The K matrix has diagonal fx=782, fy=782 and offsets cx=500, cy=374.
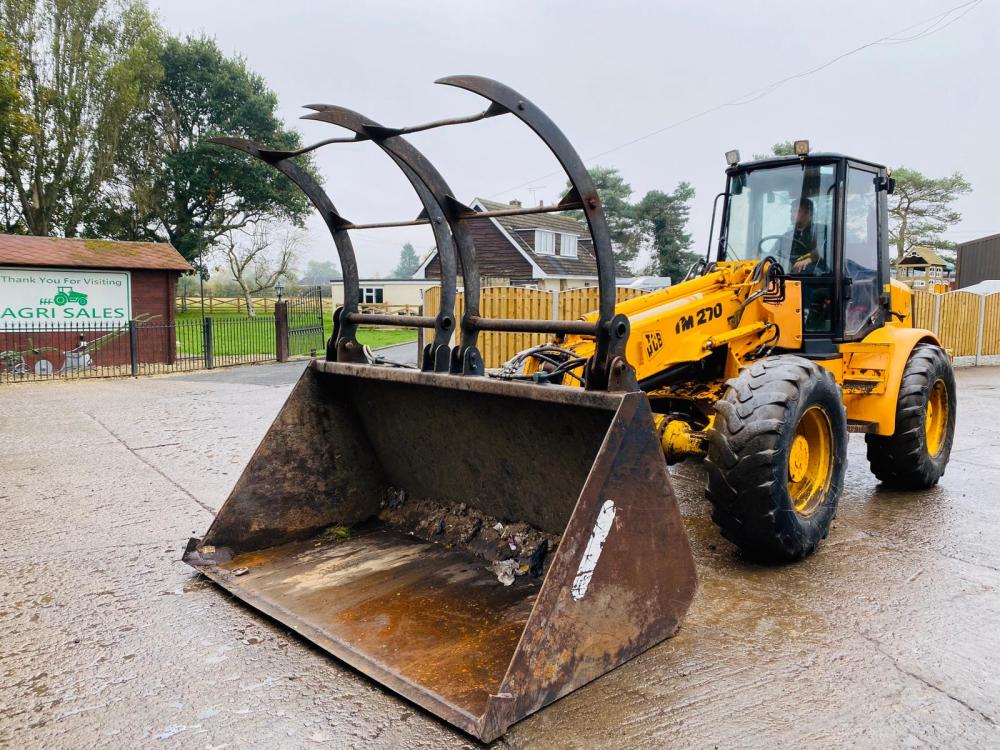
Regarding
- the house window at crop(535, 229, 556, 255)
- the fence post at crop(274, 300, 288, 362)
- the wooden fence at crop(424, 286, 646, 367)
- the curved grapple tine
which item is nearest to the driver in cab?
the curved grapple tine

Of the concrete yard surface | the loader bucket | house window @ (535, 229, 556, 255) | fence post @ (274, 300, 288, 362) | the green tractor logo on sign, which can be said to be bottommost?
the concrete yard surface

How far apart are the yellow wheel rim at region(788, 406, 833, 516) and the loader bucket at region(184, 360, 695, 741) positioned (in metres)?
1.48

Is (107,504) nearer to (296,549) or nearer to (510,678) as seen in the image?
(296,549)

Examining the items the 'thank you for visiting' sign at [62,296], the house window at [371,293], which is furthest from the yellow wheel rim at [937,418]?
the house window at [371,293]

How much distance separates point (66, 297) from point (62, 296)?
0.11m

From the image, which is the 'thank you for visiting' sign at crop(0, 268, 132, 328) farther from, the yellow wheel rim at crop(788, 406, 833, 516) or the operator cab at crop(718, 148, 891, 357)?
the yellow wheel rim at crop(788, 406, 833, 516)

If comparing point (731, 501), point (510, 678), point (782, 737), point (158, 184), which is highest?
point (158, 184)

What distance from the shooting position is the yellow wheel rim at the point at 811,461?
4516mm

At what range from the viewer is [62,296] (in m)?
16.6

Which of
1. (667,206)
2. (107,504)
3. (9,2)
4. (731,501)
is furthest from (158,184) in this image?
(731,501)

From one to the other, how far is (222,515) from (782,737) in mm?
2973

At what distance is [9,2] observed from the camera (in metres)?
26.8

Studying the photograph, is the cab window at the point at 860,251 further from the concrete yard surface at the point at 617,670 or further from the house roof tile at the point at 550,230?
→ the house roof tile at the point at 550,230

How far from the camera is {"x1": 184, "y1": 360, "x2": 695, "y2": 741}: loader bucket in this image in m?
2.93
